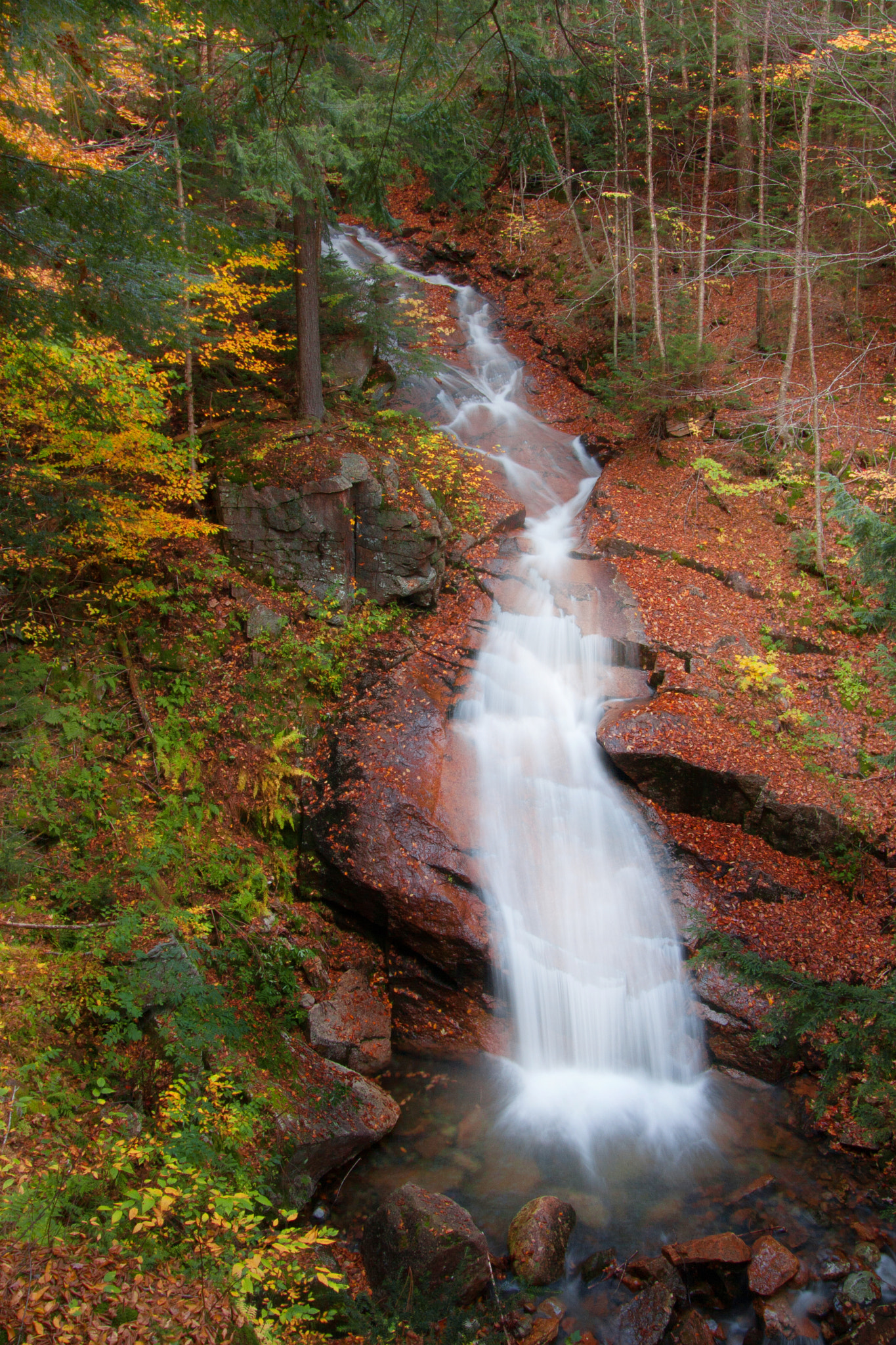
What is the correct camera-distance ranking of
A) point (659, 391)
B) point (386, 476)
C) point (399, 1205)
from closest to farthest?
1. point (399, 1205)
2. point (386, 476)
3. point (659, 391)

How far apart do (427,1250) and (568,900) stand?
3841mm

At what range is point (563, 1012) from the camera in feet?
24.3

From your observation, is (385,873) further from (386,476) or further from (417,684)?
(386,476)

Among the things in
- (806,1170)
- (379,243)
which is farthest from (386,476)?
(379,243)

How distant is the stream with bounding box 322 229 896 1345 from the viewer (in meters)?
5.67

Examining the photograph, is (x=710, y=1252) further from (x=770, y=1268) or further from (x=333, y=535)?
(x=333, y=535)

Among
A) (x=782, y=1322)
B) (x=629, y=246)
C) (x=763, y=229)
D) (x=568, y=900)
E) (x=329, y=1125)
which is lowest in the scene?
(x=782, y=1322)

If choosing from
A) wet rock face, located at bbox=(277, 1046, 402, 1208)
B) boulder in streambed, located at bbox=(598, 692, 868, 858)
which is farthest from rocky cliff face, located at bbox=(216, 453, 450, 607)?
wet rock face, located at bbox=(277, 1046, 402, 1208)

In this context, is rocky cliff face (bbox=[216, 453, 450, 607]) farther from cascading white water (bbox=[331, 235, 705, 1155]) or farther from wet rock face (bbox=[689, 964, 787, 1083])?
wet rock face (bbox=[689, 964, 787, 1083])

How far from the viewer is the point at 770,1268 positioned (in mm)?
5145

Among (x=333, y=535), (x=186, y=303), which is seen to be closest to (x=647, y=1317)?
(x=333, y=535)

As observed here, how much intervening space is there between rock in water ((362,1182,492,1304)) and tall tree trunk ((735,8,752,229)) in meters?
17.1

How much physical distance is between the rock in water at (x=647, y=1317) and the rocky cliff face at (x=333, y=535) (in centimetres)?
811

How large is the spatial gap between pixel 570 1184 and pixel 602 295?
1792cm
